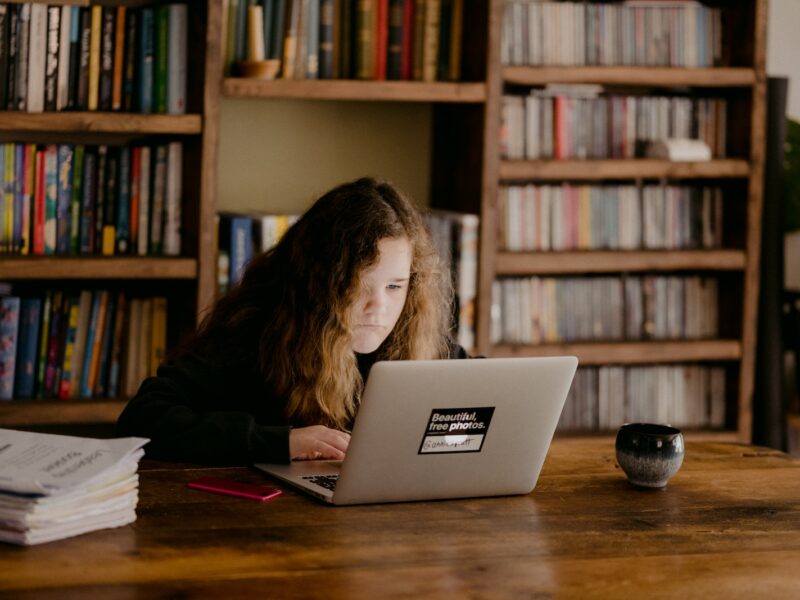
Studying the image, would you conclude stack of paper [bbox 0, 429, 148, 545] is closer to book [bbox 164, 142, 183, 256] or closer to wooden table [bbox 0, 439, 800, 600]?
wooden table [bbox 0, 439, 800, 600]

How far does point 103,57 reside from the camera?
301cm

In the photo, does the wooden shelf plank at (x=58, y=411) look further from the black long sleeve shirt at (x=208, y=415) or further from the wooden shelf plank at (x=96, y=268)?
the black long sleeve shirt at (x=208, y=415)

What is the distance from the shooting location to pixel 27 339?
9.99 ft

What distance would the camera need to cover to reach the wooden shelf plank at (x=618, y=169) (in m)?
3.32

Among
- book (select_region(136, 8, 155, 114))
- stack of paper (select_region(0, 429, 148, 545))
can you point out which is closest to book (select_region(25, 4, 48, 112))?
book (select_region(136, 8, 155, 114))

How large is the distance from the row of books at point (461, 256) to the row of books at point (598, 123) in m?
0.25

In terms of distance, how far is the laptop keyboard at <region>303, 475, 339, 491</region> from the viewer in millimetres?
1749

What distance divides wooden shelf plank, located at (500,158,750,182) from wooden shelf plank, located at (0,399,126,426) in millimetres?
1207

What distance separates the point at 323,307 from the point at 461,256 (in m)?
1.19

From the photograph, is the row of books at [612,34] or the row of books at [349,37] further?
the row of books at [612,34]

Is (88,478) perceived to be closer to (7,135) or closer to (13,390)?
(13,390)

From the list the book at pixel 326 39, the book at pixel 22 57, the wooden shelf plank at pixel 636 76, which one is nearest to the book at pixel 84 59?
the book at pixel 22 57

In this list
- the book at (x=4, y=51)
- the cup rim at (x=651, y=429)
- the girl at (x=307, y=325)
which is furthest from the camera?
the book at (x=4, y=51)

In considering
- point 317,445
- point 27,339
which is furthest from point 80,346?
point 317,445
